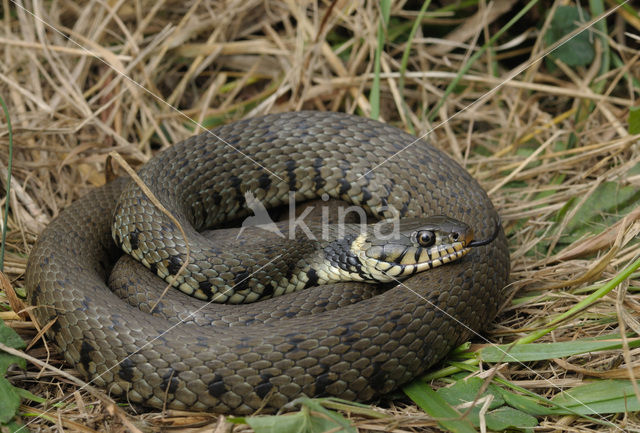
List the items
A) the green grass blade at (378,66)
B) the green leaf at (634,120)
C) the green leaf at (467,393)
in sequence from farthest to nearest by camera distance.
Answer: the green grass blade at (378,66) < the green leaf at (634,120) < the green leaf at (467,393)

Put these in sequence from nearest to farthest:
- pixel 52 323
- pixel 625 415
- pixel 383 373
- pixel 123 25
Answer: pixel 625 415, pixel 383 373, pixel 52 323, pixel 123 25

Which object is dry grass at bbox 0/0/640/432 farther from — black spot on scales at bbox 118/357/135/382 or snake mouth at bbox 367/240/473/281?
black spot on scales at bbox 118/357/135/382

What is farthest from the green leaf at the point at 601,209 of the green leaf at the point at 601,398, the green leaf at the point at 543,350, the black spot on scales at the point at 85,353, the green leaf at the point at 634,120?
the black spot on scales at the point at 85,353

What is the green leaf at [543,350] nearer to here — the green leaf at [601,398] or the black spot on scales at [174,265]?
the green leaf at [601,398]

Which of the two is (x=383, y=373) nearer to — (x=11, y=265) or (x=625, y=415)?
(x=625, y=415)

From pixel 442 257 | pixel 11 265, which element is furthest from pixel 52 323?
pixel 442 257
